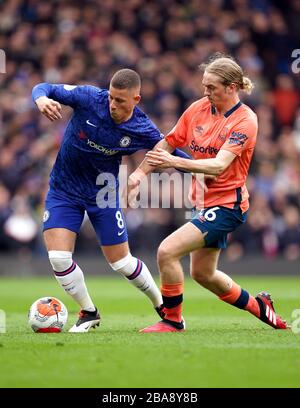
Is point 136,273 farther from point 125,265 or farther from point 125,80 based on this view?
point 125,80

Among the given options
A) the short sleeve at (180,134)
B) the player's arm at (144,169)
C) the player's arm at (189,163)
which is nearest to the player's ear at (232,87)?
the short sleeve at (180,134)

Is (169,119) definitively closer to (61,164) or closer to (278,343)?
(61,164)

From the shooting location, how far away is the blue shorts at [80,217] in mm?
9977

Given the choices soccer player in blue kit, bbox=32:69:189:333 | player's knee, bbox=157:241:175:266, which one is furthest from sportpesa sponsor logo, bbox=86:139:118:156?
player's knee, bbox=157:241:175:266

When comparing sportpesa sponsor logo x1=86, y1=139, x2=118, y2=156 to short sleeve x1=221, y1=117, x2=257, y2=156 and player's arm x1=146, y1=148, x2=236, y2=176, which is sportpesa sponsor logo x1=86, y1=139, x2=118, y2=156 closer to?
player's arm x1=146, y1=148, x2=236, y2=176

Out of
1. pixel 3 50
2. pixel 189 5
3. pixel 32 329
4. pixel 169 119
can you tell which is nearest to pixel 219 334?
pixel 32 329

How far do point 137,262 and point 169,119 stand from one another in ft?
39.1

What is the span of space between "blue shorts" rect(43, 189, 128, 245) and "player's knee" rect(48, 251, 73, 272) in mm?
273

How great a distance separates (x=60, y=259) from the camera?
9.86 m

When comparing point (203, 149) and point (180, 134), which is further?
point (180, 134)

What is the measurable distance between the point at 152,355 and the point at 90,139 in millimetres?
2887

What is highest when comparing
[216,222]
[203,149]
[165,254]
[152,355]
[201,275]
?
[203,149]

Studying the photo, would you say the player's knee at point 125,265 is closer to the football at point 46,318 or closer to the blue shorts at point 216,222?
the football at point 46,318

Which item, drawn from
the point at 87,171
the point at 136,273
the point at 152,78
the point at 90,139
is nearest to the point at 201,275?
the point at 136,273
